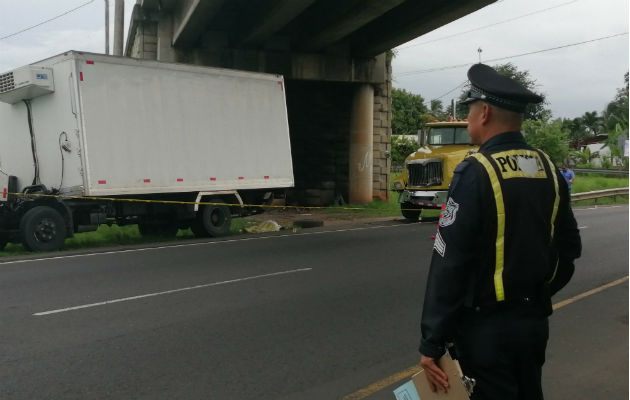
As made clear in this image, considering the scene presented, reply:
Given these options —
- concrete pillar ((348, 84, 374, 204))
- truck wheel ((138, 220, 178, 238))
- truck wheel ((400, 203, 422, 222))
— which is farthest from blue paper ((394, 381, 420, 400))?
concrete pillar ((348, 84, 374, 204))

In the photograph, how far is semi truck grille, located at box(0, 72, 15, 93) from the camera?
12.9 meters

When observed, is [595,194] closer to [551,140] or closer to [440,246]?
[551,140]

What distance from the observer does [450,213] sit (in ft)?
8.45

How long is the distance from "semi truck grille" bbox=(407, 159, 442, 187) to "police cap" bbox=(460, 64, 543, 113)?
1575 centimetres

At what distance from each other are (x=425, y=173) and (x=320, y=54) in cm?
692

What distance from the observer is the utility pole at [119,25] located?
24438 mm

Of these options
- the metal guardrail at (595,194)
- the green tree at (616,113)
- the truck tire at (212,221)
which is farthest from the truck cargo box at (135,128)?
the green tree at (616,113)

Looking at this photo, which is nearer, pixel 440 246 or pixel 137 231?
pixel 440 246

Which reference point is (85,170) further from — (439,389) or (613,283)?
(439,389)

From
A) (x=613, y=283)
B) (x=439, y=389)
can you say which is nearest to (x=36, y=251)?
(x=613, y=283)

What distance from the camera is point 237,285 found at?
8.71 meters

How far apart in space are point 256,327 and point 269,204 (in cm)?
1070

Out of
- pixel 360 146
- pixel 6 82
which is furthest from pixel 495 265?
pixel 360 146

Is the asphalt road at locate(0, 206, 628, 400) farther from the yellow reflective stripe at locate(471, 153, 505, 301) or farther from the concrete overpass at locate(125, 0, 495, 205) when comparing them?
the concrete overpass at locate(125, 0, 495, 205)
